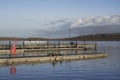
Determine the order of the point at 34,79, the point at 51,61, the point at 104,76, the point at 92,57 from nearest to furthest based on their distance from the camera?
the point at 34,79 < the point at 104,76 < the point at 51,61 < the point at 92,57

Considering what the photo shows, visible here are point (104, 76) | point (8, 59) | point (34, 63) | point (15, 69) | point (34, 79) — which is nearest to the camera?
point (34, 79)

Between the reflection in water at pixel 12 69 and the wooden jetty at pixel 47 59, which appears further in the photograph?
the wooden jetty at pixel 47 59

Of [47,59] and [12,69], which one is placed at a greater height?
[47,59]

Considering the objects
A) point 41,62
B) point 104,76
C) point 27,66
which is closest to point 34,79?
point 104,76

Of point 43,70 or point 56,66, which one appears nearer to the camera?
point 43,70

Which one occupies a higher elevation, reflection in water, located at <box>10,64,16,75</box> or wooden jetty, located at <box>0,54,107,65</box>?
wooden jetty, located at <box>0,54,107,65</box>

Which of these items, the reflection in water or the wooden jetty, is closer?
the reflection in water

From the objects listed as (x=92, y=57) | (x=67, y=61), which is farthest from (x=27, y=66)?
(x=92, y=57)

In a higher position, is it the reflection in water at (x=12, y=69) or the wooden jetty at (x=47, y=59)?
the wooden jetty at (x=47, y=59)

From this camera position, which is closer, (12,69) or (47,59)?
(12,69)

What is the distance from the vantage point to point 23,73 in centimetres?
4553

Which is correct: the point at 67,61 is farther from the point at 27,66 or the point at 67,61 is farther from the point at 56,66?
the point at 27,66

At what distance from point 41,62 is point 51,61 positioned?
273 cm

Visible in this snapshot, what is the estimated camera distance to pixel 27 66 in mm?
53156
